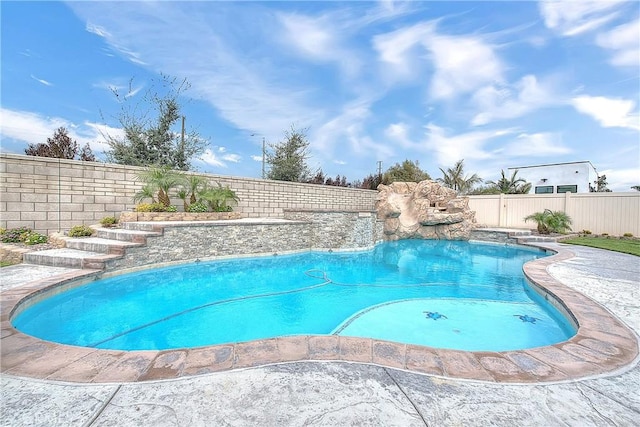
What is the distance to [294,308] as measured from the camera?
16.2 ft

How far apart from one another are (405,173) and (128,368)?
24110 mm

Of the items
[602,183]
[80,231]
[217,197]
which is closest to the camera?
[80,231]

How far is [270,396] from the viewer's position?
5.57ft

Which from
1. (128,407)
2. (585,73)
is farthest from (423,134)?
(128,407)

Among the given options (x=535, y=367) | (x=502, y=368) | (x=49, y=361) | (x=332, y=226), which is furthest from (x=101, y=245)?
(x=535, y=367)

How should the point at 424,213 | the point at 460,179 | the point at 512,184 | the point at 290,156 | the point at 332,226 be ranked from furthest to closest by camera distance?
1. the point at 460,179
2. the point at 512,184
3. the point at 290,156
4. the point at 424,213
5. the point at 332,226

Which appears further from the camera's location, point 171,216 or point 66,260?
point 171,216

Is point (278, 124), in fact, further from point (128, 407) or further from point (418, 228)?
point (128, 407)

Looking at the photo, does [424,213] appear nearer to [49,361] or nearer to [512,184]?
[49,361]

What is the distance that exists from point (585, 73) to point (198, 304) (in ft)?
43.8

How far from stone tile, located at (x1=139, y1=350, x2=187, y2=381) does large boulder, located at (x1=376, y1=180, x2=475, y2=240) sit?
1256 cm

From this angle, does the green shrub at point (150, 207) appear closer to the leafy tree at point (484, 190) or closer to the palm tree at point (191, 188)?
the palm tree at point (191, 188)

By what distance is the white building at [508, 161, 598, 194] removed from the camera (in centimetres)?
2223

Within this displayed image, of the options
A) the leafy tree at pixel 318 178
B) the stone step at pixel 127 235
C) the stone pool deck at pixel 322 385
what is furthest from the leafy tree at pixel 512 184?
the stone step at pixel 127 235
